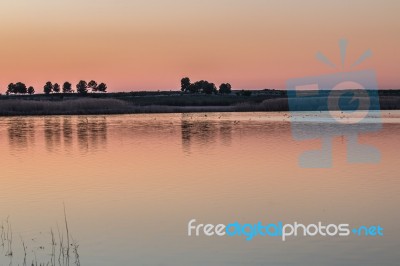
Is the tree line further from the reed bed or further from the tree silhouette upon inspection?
the reed bed

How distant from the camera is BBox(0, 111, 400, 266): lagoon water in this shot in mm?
10766

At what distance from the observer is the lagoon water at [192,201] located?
424 inches

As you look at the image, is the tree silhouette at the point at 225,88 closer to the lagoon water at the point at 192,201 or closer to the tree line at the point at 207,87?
the tree line at the point at 207,87

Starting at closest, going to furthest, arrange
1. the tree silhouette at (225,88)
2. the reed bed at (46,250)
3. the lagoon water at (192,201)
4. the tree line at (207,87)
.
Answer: the reed bed at (46,250) → the lagoon water at (192,201) → the tree line at (207,87) → the tree silhouette at (225,88)

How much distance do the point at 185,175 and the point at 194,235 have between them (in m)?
8.30

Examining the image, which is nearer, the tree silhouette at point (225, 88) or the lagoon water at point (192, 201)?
the lagoon water at point (192, 201)

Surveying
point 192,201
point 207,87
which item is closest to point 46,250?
point 192,201

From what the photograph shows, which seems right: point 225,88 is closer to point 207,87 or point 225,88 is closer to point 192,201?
point 207,87

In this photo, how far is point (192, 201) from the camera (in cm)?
1545

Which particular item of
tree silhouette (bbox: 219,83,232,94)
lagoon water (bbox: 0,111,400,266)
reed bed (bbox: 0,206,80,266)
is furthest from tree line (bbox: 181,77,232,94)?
reed bed (bbox: 0,206,80,266)

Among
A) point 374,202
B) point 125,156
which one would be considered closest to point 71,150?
point 125,156

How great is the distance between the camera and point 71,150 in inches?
1218

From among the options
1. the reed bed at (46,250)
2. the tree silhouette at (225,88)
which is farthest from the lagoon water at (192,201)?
the tree silhouette at (225,88)

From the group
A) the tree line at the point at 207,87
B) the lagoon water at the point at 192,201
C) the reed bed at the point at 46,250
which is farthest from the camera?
the tree line at the point at 207,87
